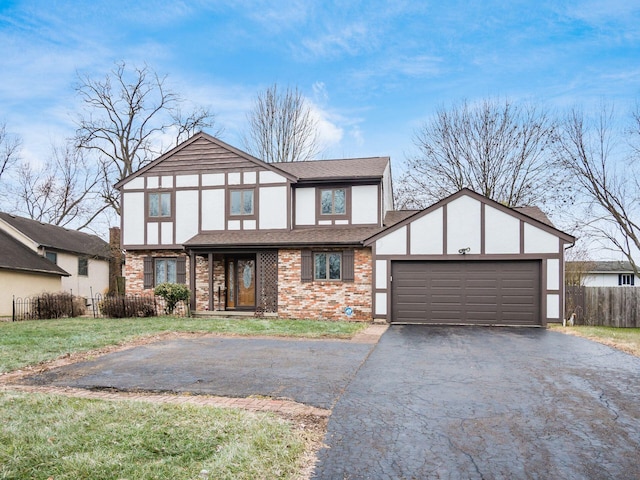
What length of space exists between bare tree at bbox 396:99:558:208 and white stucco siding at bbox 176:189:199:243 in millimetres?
13519

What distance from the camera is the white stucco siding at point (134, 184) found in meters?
19.3

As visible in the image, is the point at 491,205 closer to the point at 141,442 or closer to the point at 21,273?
the point at 141,442

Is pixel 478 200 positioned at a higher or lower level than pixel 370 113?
lower

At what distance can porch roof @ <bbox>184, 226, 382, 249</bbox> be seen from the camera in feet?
54.1

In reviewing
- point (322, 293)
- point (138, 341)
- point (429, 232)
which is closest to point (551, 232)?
point (429, 232)

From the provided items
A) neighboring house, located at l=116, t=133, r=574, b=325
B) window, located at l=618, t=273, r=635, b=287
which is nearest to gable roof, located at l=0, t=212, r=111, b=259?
neighboring house, located at l=116, t=133, r=574, b=325

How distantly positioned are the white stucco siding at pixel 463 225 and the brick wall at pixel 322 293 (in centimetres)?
304

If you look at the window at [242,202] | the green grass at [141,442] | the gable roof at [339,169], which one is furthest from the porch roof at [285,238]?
the green grass at [141,442]

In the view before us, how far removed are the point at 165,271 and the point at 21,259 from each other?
6.93 m

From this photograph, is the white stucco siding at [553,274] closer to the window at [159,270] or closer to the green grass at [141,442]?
the green grass at [141,442]

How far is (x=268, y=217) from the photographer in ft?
59.9

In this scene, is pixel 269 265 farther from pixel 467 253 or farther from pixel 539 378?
pixel 539 378

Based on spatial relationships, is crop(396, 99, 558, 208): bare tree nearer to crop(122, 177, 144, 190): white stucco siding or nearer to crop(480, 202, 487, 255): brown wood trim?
crop(480, 202, 487, 255): brown wood trim

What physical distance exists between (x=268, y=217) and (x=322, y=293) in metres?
3.75
